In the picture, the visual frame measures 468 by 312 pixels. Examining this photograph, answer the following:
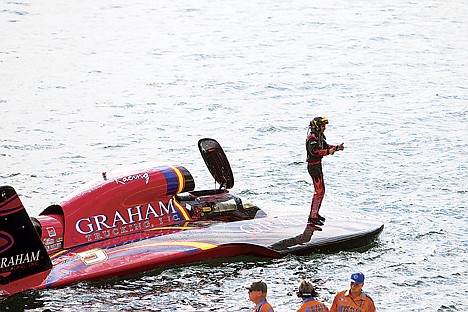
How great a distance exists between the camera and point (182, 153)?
67.2ft

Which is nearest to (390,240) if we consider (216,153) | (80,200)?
(216,153)

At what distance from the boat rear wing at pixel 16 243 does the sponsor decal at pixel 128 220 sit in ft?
3.57

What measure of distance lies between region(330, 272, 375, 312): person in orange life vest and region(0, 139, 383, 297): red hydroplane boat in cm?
344

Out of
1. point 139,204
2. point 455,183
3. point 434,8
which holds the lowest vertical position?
point 455,183

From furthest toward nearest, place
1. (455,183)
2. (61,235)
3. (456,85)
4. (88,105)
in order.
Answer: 1. (456,85)
2. (88,105)
3. (455,183)
4. (61,235)

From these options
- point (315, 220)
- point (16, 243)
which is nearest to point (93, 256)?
point (16, 243)

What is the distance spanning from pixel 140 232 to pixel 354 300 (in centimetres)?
444

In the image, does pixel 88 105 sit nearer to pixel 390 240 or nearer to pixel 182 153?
pixel 182 153

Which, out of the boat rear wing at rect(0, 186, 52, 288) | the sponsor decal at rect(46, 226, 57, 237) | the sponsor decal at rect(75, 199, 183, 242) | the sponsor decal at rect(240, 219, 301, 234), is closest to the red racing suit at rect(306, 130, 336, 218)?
the sponsor decal at rect(240, 219, 301, 234)

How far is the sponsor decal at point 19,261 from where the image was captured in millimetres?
10594

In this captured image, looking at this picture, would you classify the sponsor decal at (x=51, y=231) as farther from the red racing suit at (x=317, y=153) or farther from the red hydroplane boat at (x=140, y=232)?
the red racing suit at (x=317, y=153)

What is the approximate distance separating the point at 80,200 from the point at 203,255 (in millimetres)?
2000

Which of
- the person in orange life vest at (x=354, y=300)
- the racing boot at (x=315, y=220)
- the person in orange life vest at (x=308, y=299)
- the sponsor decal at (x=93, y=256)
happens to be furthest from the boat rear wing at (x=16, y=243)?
the racing boot at (x=315, y=220)

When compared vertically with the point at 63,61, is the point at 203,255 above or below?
below
